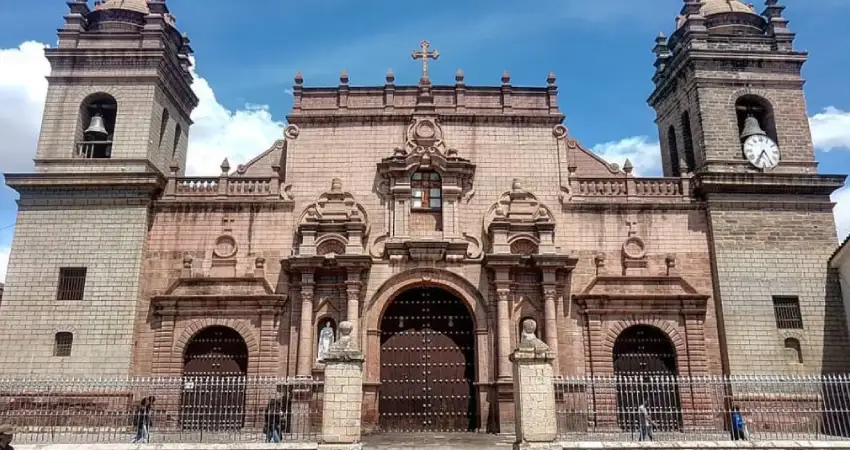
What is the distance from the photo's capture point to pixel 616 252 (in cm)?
1797

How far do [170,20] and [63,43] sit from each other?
324 cm

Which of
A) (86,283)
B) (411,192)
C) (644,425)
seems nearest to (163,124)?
(86,283)

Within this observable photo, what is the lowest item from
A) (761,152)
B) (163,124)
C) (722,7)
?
(761,152)

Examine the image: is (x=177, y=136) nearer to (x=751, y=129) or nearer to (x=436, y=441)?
(x=436, y=441)

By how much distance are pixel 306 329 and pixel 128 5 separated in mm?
11691

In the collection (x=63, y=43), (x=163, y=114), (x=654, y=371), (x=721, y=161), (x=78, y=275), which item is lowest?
(x=654, y=371)

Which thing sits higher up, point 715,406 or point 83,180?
point 83,180

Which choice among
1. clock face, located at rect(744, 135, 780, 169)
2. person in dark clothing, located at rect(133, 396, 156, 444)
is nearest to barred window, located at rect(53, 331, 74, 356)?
person in dark clothing, located at rect(133, 396, 156, 444)

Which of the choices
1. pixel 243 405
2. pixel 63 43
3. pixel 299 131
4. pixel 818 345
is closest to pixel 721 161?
pixel 818 345

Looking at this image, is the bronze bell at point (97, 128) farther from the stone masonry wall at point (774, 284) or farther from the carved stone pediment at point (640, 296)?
the stone masonry wall at point (774, 284)

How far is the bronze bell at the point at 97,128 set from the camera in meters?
18.6

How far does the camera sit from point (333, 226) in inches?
695

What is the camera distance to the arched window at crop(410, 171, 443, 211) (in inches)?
721

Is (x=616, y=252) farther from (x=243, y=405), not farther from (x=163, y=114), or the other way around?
(x=163, y=114)
